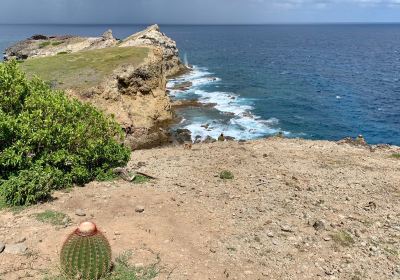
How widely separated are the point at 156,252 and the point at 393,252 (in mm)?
11806

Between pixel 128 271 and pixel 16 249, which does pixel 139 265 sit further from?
pixel 16 249

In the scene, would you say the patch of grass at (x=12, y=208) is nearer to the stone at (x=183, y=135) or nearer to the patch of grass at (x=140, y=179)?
the patch of grass at (x=140, y=179)

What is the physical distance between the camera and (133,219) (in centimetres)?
1936

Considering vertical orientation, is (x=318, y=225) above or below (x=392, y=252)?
above

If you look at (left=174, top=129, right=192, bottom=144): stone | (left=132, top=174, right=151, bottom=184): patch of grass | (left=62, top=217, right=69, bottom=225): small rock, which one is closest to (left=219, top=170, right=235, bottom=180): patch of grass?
(left=132, top=174, right=151, bottom=184): patch of grass

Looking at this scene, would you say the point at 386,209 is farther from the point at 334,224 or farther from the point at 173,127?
the point at 173,127

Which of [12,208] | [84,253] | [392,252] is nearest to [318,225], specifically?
[392,252]

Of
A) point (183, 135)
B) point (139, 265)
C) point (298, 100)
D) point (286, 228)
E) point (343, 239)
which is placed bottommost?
point (298, 100)

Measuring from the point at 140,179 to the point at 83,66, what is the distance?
126 ft

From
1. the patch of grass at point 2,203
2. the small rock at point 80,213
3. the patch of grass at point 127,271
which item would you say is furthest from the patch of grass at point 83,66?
the patch of grass at point 127,271

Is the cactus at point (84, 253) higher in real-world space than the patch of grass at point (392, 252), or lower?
higher

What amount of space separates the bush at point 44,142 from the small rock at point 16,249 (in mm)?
3919

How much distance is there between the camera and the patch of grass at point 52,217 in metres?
18.2

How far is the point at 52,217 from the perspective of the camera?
734 inches
